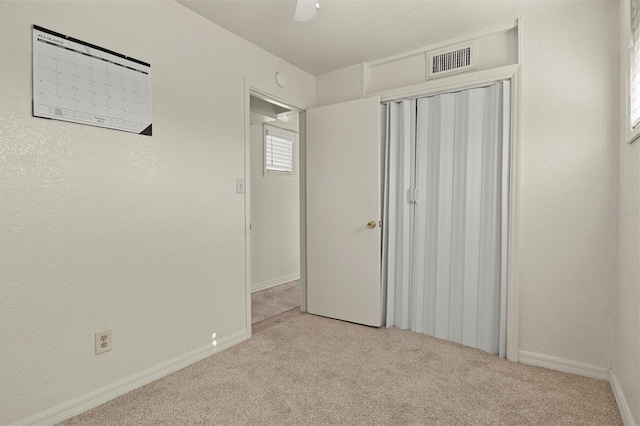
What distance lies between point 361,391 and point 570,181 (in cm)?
182

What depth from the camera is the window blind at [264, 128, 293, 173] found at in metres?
4.53

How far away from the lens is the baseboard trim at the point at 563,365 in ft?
7.13

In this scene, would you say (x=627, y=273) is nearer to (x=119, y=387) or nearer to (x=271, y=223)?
(x=119, y=387)

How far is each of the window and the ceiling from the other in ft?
5.25

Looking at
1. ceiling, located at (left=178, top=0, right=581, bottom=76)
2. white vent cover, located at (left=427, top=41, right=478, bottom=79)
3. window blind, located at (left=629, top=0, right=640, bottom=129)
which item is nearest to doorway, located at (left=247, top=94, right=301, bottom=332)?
ceiling, located at (left=178, top=0, right=581, bottom=76)

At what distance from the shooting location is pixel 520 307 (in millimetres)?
2430

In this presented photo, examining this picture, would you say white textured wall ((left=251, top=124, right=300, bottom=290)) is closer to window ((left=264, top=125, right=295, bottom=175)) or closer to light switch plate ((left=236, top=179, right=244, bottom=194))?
window ((left=264, top=125, right=295, bottom=175))

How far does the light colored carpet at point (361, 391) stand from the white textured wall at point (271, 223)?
186 cm

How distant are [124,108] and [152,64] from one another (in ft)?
1.15

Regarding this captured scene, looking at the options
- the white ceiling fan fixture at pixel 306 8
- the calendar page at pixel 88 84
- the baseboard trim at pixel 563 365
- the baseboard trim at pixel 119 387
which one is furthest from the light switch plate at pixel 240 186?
the baseboard trim at pixel 563 365

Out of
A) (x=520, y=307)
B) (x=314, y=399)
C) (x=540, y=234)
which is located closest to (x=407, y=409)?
(x=314, y=399)

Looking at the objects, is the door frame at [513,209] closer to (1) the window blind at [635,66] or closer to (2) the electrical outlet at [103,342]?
(1) the window blind at [635,66]

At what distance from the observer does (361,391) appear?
78.7 inches

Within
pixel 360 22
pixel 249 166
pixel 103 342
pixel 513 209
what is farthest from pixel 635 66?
pixel 103 342
